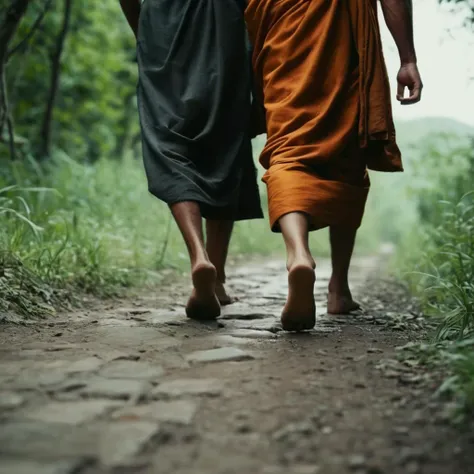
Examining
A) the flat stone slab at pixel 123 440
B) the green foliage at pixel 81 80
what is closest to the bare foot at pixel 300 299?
the flat stone slab at pixel 123 440

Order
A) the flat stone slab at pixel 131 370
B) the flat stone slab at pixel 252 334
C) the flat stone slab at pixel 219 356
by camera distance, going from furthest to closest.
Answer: the flat stone slab at pixel 252 334
the flat stone slab at pixel 219 356
the flat stone slab at pixel 131 370

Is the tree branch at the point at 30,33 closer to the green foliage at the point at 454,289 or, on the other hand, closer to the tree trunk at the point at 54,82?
the tree trunk at the point at 54,82

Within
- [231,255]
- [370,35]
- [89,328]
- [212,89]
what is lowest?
[231,255]

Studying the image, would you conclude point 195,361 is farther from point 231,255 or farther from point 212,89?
point 231,255

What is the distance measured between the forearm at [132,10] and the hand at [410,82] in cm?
120

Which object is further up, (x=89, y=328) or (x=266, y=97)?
(x=266, y=97)

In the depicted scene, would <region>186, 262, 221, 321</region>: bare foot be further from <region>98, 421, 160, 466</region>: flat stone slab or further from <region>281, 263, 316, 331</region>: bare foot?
<region>98, 421, 160, 466</region>: flat stone slab

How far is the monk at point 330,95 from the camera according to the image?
2656 millimetres

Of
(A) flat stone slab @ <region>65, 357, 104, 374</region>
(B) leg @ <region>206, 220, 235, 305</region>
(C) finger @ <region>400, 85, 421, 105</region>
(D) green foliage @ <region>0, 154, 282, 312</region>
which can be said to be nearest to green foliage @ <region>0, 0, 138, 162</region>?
(D) green foliage @ <region>0, 154, 282, 312</region>

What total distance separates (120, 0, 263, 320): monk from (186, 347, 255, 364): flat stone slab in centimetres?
59

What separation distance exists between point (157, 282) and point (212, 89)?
151 cm

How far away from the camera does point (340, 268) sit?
3012mm

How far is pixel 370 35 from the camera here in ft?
8.89

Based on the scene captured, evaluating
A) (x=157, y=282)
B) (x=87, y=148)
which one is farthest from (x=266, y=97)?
(x=87, y=148)
